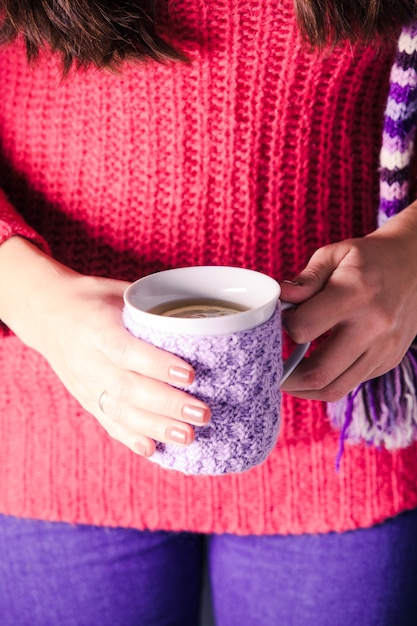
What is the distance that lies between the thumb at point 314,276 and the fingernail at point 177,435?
13 centimetres

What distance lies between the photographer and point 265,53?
64 centimetres

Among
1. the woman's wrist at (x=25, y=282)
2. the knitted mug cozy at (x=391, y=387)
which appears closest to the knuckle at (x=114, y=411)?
the woman's wrist at (x=25, y=282)

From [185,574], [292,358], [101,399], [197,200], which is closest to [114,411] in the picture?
[101,399]

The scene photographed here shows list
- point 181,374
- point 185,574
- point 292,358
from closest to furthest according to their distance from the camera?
Result: point 181,374 < point 292,358 < point 185,574

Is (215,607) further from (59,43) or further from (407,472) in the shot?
(59,43)

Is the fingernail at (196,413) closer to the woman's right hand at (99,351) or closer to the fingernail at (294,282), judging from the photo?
the woman's right hand at (99,351)

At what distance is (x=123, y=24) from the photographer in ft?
Answer: 1.97

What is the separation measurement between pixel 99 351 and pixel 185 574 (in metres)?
0.42

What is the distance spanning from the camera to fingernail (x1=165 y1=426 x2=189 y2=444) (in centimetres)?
47

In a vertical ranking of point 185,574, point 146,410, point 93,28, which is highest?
point 93,28

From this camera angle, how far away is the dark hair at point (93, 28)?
59cm

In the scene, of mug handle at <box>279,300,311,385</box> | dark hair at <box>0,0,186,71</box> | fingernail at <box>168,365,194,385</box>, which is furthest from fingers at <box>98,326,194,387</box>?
dark hair at <box>0,0,186,71</box>

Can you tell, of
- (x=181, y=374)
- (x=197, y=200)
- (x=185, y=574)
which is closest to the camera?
(x=181, y=374)

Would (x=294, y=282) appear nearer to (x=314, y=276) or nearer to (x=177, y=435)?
(x=314, y=276)
